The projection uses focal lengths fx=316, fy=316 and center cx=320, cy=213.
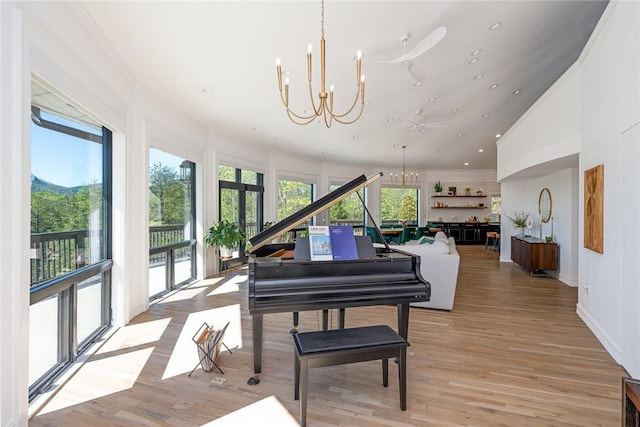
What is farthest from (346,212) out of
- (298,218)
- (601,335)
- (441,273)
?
(298,218)

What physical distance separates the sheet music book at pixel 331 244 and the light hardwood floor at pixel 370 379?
3.30ft

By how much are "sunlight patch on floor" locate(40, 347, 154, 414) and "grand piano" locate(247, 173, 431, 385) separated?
3.46 feet

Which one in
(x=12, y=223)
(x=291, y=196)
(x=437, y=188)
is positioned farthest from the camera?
(x=437, y=188)

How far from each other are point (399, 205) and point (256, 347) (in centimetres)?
1079

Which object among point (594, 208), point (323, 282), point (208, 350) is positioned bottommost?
point (208, 350)

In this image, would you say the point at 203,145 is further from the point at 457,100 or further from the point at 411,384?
the point at 411,384

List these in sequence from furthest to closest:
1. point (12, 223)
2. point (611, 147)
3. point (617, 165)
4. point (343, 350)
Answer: point (611, 147)
point (617, 165)
point (343, 350)
point (12, 223)

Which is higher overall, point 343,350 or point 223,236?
point 223,236

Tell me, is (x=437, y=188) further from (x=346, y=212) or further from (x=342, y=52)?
(x=342, y=52)

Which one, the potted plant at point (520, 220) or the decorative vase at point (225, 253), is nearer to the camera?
the decorative vase at point (225, 253)

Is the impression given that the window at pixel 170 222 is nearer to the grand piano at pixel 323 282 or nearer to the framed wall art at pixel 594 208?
the grand piano at pixel 323 282

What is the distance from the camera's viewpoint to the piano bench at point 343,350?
6.51 ft

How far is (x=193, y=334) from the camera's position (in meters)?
3.53

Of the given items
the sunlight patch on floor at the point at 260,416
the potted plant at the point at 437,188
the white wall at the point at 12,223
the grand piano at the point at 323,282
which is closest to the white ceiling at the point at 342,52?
the white wall at the point at 12,223
